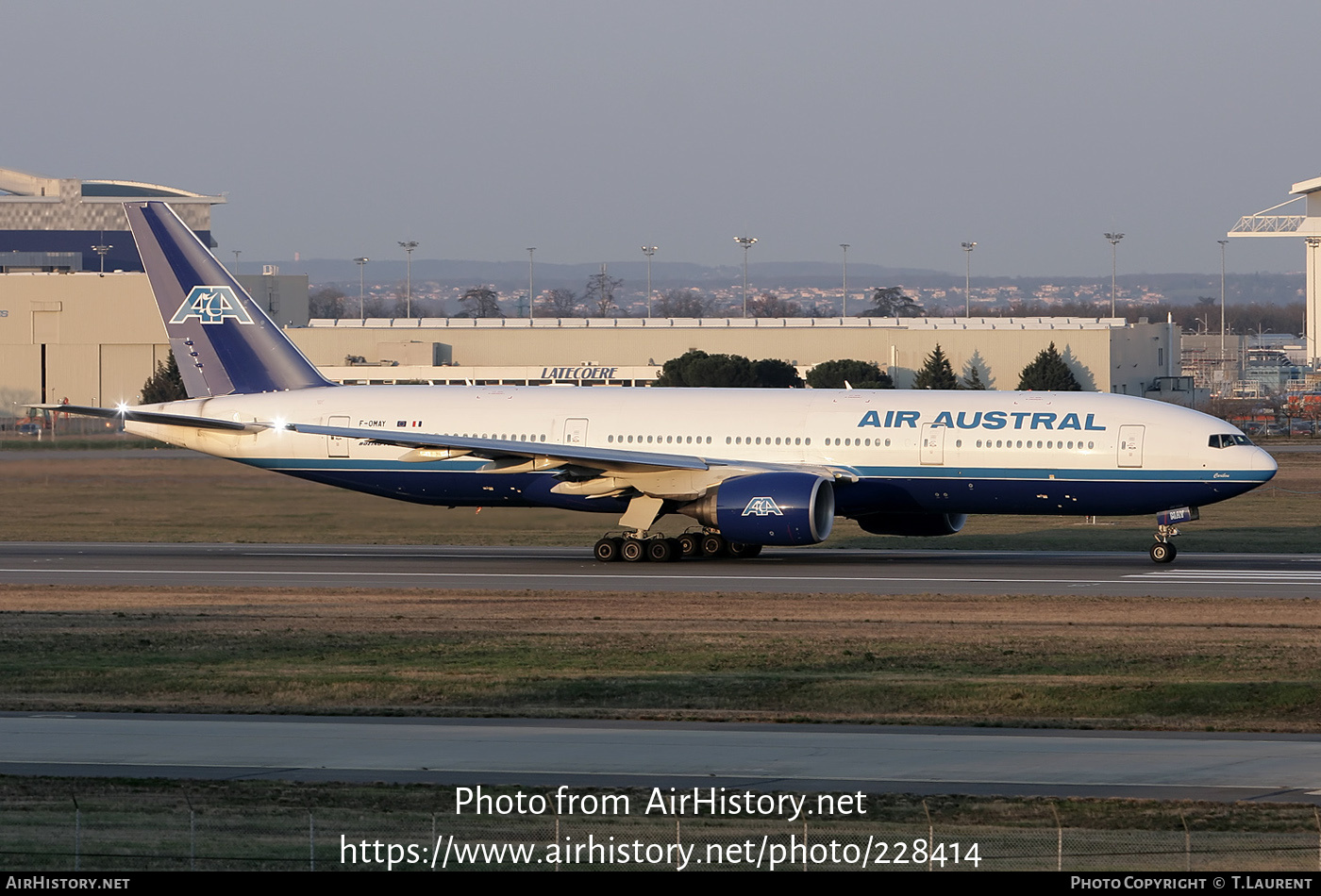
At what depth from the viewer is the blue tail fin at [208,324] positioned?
4228 cm

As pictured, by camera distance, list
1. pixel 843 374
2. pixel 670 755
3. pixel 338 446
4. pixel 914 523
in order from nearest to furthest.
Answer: pixel 670 755, pixel 914 523, pixel 338 446, pixel 843 374

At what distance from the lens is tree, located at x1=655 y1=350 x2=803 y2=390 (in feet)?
302

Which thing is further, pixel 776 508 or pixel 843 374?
pixel 843 374

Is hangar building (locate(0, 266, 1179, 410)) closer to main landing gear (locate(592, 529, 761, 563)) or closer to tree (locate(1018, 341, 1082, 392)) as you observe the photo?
tree (locate(1018, 341, 1082, 392))

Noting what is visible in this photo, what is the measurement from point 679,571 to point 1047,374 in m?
67.5

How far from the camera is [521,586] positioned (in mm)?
33188

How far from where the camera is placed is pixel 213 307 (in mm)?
42500

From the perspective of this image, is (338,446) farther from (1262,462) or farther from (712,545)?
(1262,462)

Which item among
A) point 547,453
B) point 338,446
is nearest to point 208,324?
point 338,446

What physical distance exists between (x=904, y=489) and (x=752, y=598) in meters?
7.36

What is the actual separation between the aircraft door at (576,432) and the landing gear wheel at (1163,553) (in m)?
13.5

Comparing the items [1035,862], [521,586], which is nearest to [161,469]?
[521,586]

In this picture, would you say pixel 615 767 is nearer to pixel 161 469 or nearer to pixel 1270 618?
pixel 1270 618

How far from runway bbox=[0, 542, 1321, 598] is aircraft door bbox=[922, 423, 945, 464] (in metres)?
2.46
